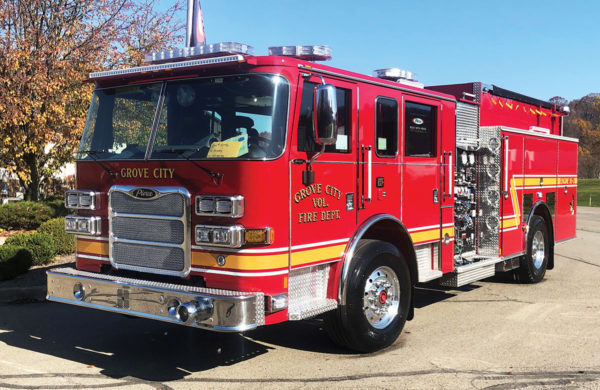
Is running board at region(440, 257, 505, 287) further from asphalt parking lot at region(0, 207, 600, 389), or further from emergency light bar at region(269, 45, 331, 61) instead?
emergency light bar at region(269, 45, 331, 61)

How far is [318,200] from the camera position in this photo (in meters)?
4.98

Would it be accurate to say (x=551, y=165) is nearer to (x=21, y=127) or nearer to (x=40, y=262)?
(x=40, y=262)

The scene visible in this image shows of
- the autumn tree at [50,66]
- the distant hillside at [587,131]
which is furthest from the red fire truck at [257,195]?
the distant hillside at [587,131]

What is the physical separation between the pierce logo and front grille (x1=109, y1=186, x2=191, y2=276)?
0.07 ft

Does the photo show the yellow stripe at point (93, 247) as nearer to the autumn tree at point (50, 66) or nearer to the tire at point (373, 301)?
the tire at point (373, 301)

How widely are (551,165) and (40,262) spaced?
7783mm

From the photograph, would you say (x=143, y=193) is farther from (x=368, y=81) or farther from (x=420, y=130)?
(x=420, y=130)

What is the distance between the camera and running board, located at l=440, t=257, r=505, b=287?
6816mm

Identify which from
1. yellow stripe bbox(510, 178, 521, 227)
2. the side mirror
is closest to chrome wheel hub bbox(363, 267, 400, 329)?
the side mirror

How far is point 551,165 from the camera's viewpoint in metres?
9.13

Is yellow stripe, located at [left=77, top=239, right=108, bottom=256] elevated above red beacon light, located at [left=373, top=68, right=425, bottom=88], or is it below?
below

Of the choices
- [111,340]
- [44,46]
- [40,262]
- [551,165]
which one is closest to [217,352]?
[111,340]

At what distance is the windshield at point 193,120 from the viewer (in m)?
4.61

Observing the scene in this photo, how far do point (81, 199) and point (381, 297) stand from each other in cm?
283
